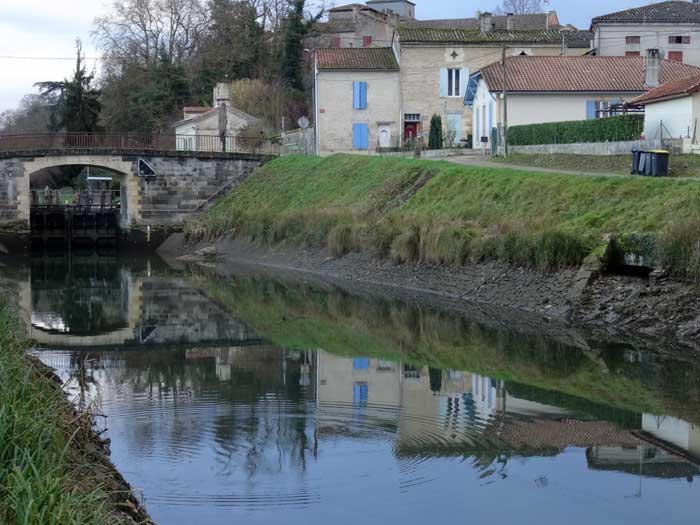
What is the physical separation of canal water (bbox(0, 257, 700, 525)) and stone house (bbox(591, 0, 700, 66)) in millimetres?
40092

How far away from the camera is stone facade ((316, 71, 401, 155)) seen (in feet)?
175

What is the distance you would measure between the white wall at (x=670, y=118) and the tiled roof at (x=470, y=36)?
22.2 meters

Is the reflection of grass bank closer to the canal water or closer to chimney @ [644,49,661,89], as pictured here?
the canal water

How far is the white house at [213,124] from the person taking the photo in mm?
56312

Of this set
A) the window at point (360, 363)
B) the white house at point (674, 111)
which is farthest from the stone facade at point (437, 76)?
the window at point (360, 363)

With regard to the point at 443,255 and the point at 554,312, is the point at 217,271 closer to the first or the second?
the point at 443,255

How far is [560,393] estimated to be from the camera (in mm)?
15602

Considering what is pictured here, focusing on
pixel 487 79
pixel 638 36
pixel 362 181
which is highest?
pixel 638 36

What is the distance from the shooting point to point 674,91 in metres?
31.6

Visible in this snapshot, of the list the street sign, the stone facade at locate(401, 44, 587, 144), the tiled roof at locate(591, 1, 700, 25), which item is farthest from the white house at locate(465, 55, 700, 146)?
the street sign

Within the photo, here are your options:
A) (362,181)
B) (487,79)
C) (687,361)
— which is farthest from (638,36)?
(687,361)

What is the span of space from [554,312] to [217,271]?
60.3 ft

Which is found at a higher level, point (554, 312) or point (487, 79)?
point (487, 79)

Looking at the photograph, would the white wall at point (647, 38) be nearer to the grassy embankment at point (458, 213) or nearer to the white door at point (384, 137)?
the white door at point (384, 137)
